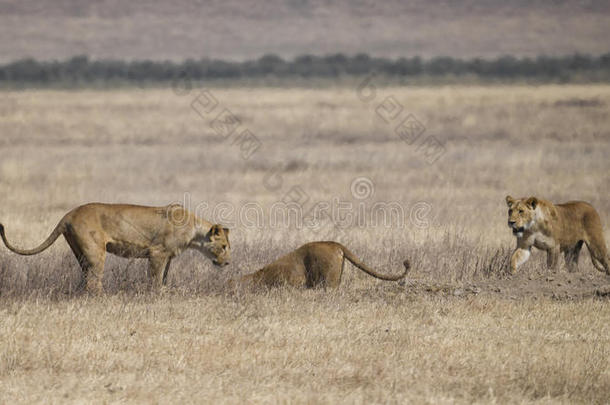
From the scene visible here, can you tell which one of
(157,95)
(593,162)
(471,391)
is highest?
(157,95)

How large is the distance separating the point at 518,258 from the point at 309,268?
2755 millimetres

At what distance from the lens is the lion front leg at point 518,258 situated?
1270 centimetres

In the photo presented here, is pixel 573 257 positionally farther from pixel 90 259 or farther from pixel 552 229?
pixel 90 259

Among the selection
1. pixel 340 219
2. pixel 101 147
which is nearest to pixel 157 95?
pixel 101 147

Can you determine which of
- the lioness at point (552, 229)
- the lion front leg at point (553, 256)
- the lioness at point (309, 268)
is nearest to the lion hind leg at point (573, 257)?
the lioness at point (552, 229)

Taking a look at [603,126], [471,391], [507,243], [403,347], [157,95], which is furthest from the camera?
[157,95]

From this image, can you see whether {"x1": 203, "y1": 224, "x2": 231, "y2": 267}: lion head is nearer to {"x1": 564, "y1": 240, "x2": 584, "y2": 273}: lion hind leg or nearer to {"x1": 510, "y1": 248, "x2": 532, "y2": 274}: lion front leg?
{"x1": 510, "y1": 248, "x2": 532, "y2": 274}: lion front leg

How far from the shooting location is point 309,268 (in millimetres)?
11875

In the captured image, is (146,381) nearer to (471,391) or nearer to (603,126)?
(471,391)

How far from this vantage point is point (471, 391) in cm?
830

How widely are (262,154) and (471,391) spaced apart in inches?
869

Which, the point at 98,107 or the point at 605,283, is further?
the point at 98,107

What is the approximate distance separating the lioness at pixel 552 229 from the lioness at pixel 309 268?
1931 millimetres

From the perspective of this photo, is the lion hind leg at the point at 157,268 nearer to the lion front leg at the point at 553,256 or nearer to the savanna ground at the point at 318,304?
the savanna ground at the point at 318,304
